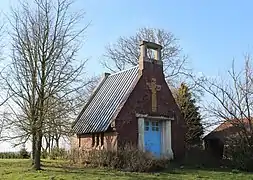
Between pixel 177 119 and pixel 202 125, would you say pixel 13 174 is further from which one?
pixel 202 125

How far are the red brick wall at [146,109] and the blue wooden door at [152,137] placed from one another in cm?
92

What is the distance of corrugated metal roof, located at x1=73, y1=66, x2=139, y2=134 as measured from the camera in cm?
2677

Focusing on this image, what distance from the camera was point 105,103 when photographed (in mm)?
28547

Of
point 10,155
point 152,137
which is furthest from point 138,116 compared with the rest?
point 10,155

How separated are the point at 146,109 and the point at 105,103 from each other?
10.5 ft

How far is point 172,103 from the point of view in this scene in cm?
2900

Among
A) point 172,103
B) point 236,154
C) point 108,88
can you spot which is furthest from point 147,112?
point 236,154

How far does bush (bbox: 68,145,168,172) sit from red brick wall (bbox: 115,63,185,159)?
2104 mm

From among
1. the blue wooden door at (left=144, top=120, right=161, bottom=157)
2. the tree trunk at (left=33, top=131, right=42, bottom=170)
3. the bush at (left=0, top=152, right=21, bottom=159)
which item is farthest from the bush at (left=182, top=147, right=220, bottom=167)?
the bush at (left=0, top=152, right=21, bottom=159)

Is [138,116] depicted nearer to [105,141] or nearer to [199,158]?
[105,141]

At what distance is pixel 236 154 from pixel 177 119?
5155mm

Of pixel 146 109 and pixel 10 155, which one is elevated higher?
pixel 146 109

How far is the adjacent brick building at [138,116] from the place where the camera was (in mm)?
26017

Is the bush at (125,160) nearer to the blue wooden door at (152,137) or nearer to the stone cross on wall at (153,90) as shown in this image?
the blue wooden door at (152,137)
